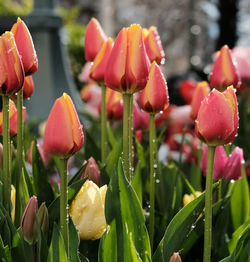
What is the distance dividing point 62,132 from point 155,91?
244 millimetres

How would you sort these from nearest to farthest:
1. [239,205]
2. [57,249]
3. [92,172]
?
1. [57,249]
2. [92,172]
3. [239,205]

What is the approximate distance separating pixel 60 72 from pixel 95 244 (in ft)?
10.1

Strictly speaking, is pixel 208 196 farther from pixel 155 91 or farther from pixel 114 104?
pixel 114 104

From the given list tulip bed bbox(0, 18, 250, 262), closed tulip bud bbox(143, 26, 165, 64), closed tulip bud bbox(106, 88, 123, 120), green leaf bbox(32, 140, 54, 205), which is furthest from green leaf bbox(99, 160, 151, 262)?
closed tulip bud bbox(106, 88, 123, 120)

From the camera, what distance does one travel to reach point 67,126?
0.73m

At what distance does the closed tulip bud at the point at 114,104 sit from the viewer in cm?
138

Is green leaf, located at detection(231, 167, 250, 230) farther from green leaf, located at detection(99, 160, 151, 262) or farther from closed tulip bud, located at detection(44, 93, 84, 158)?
closed tulip bud, located at detection(44, 93, 84, 158)

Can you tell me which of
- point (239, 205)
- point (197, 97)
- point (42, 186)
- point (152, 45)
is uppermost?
point (152, 45)

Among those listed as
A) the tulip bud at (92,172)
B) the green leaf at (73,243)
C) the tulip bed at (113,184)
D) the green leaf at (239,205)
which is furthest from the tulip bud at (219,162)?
the green leaf at (73,243)

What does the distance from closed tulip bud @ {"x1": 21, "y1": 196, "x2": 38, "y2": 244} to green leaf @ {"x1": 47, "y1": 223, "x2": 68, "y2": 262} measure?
0.06 metres

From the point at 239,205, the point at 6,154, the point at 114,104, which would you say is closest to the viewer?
the point at 6,154

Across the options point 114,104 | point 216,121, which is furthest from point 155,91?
point 114,104

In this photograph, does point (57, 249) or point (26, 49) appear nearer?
point (57, 249)

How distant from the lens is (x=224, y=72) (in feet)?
3.60
